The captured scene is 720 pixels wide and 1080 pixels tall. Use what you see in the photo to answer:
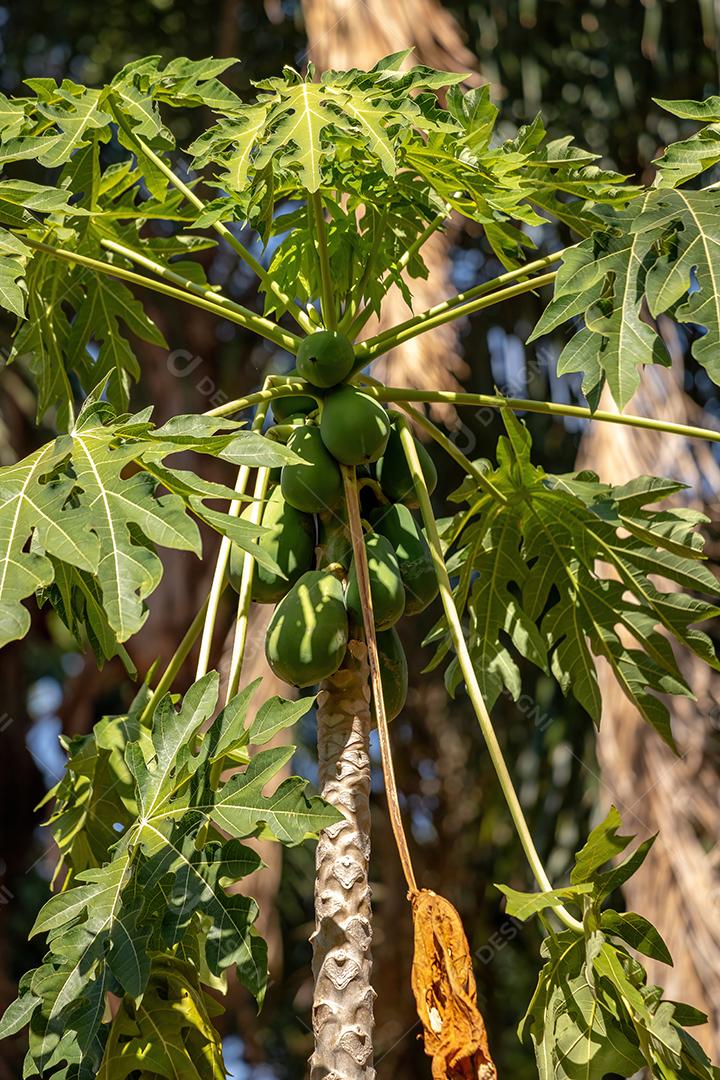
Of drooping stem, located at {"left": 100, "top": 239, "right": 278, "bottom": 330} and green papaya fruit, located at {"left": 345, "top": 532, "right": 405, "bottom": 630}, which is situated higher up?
drooping stem, located at {"left": 100, "top": 239, "right": 278, "bottom": 330}

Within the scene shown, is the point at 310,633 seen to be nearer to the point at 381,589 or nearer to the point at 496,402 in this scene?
the point at 381,589

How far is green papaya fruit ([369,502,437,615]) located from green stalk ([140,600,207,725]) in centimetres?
27

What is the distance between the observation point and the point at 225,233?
1804mm

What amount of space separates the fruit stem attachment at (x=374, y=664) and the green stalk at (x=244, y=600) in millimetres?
119

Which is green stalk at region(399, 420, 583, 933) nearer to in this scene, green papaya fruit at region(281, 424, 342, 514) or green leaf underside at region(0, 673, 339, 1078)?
green papaya fruit at region(281, 424, 342, 514)

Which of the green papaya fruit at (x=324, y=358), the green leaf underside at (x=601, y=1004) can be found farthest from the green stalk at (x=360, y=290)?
the green leaf underside at (x=601, y=1004)

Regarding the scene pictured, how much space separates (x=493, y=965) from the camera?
18.1 ft

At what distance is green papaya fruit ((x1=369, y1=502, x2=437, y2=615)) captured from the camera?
173 centimetres

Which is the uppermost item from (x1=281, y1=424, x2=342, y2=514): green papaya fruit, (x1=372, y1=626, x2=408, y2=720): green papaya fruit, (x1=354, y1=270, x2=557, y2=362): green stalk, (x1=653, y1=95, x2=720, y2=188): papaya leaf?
(x1=653, y1=95, x2=720, y2=188): papaya leaf

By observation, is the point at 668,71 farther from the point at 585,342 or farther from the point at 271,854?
the point at 585,342

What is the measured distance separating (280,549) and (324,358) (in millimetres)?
262

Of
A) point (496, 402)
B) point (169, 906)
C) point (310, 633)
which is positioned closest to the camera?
point (169, 906)

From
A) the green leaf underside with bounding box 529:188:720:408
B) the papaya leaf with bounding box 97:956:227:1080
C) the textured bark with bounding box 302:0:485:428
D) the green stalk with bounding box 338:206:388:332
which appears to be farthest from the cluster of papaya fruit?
the textured bark with bounding box 302:0:485:428

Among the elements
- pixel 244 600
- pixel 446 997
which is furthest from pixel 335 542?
pixel 446 997
